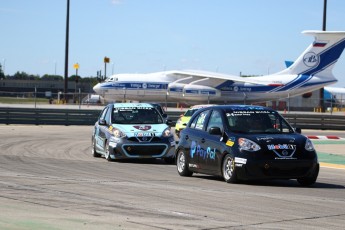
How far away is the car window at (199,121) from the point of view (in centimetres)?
1457

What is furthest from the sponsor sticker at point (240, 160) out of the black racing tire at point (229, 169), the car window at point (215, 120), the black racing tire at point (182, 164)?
the black racing tire at point (182, 164)

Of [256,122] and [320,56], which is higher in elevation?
[320,56]

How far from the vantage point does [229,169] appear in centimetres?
1327

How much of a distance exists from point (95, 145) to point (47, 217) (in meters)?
11.6

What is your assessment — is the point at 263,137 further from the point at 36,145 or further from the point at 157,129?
the point at 36,145

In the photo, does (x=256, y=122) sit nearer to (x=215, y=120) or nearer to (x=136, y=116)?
(x=215, y=120)

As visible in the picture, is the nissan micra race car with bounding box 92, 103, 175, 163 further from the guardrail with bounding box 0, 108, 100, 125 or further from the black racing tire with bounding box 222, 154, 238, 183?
the guardrail with bounding box 0, 108, 100, 125

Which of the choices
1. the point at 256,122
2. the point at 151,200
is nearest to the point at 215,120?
the point at 256,122

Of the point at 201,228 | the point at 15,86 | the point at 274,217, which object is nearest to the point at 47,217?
the point at 201,228

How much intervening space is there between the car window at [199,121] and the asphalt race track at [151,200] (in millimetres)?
990

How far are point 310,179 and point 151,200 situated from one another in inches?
142

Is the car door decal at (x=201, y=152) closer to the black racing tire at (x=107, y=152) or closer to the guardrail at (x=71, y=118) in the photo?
the black racing tire at (x=107, y=152)

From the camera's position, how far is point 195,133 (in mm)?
14656

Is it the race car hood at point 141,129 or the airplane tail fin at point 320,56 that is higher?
the airplane tail fin at point 320,56
